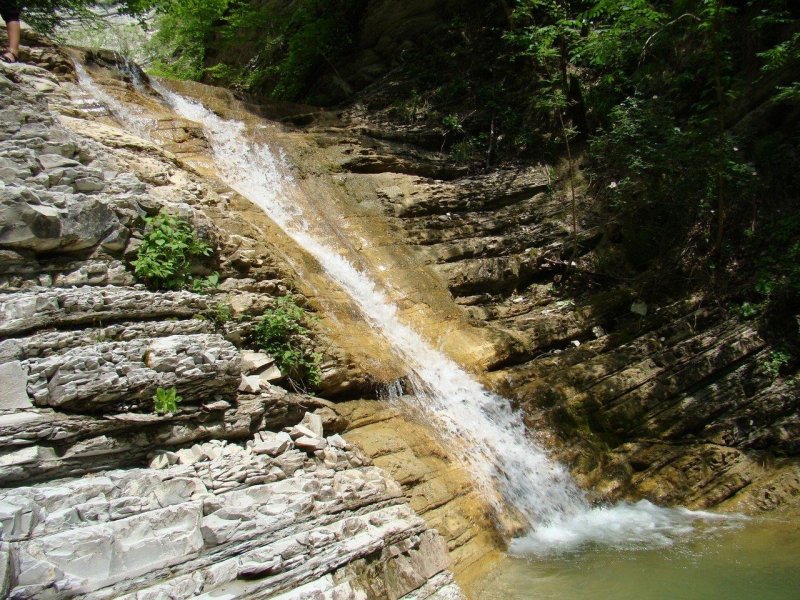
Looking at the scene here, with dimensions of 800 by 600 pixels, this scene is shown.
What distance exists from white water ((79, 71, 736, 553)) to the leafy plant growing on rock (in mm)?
1578

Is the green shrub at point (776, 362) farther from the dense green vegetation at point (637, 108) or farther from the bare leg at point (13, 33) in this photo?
the bare leg at point (13, 33)

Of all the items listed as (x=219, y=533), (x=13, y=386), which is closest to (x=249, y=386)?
(x=219, y=533)

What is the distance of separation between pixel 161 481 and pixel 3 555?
1.06 meters

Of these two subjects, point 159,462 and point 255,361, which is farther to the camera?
point 255,361

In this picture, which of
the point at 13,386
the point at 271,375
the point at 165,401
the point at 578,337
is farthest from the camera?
the point at 578,337

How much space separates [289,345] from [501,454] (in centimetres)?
306

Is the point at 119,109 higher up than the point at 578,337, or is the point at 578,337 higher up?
the point at 119,109

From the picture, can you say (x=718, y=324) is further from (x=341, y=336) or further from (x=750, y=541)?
(x=341, y=336)

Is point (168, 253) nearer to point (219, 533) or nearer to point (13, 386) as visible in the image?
point (13, 386)

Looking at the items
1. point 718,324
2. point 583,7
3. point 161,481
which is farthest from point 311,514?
point 583,7

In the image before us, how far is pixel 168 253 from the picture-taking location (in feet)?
18.2

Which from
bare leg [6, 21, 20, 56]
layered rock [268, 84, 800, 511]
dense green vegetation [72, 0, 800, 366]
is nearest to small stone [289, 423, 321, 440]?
layered rock [268, 84, 800, 511]

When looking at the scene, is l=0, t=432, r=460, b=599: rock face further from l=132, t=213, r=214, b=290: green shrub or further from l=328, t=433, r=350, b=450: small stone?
l=132, t=213, r=214, b=290: green shrub

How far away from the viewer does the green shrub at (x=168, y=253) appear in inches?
211
